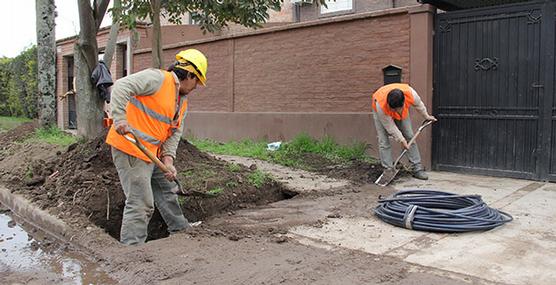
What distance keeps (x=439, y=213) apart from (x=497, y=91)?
3517 millimetres

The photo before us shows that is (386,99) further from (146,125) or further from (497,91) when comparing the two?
(146,125)

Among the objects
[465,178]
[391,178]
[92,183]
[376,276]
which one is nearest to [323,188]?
[391,178]

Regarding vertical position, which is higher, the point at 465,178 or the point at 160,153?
the point at 160,153

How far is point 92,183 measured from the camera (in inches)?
226

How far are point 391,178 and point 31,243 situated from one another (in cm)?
458

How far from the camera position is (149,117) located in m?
4.52

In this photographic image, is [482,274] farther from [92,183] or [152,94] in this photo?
[92,183]

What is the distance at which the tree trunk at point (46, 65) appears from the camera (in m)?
11.6

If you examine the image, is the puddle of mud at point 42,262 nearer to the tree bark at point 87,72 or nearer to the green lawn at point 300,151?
the tree bark at point 87,72

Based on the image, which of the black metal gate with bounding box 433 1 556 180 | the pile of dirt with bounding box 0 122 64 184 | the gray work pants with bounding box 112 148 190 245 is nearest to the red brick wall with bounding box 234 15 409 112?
the black metal gate with bounding box 433 1 556 180

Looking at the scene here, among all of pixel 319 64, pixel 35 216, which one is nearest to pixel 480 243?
pixel 35 216

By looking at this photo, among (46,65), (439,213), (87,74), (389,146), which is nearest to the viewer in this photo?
(439,213)

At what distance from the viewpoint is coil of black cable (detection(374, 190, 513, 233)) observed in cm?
473

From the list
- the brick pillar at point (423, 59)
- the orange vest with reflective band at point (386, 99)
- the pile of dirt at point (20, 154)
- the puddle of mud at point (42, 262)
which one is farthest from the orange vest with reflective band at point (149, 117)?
the brick pillar at point (423, 59)
